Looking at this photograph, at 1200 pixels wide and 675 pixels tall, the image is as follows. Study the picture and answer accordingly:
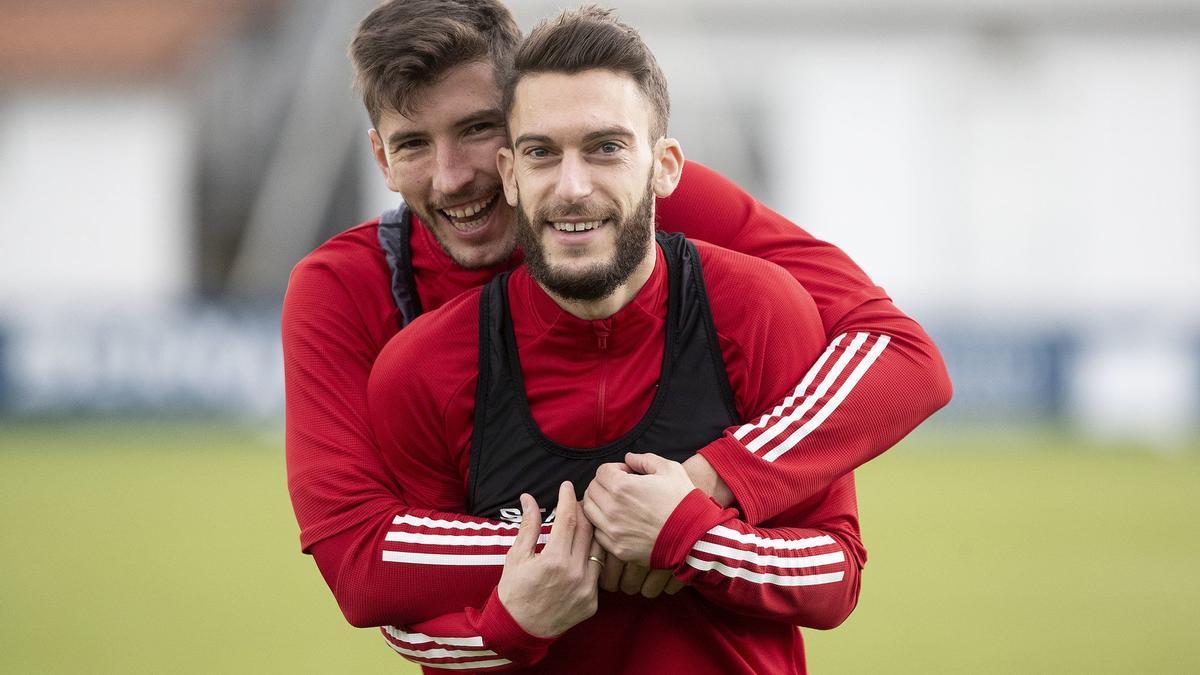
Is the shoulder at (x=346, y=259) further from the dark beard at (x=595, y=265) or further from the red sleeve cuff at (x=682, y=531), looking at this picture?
the red sleeve cuff at (x=682, y=531)

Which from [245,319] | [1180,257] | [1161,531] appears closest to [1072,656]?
[1161,531]

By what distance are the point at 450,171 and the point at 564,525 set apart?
86 cm

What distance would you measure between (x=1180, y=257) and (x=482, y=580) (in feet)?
60.6

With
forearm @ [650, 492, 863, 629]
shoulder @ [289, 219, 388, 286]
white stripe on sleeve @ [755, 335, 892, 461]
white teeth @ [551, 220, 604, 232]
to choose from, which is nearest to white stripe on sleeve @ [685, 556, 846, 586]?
forearm @ [650, 492, 863, 629]

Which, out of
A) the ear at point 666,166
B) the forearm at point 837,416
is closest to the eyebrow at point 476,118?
the ear at point 666,166

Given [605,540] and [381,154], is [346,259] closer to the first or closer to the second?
[381,154]

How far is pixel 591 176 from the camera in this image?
253 cm

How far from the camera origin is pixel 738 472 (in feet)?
8.23

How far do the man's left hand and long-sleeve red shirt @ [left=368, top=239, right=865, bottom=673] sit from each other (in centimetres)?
13

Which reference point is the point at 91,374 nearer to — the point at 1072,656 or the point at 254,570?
the point at 254,570

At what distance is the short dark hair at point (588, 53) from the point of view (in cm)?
259

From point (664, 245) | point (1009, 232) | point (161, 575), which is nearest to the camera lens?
point (664, 245)

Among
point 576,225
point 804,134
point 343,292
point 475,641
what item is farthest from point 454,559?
point 804,134

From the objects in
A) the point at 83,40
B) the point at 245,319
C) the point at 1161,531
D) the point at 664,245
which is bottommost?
the point at 1161,531
